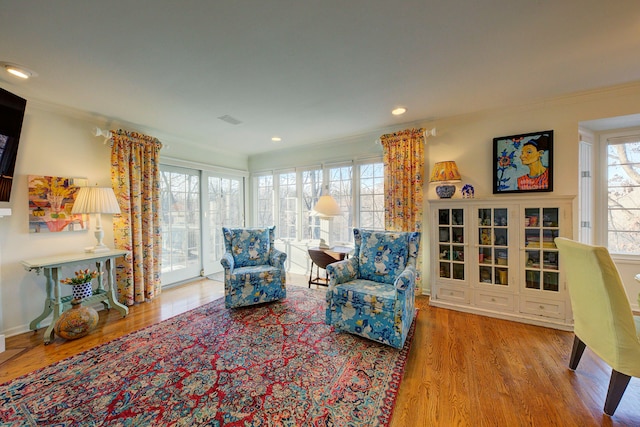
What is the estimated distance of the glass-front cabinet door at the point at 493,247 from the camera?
272 cm

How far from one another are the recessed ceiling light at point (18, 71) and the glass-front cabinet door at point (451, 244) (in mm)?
4131

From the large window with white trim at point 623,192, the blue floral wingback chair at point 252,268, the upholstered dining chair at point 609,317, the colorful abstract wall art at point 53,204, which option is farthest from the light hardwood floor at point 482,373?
the large window with white trim at point 623,192

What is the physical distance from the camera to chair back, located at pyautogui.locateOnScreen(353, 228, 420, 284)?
8.64 feet

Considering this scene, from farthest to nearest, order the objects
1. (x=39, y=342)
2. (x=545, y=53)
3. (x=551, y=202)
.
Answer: (x=551, y=202) → (x=39, y=342) → (x=545, y=53)

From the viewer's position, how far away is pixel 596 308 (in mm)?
1539

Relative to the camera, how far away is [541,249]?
2572 millimetres

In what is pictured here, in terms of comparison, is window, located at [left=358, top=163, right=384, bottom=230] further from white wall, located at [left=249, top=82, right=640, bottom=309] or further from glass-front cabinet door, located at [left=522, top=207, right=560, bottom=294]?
glass-front cabinet door, located at [left=522, top=207, right=560, bottom=294]

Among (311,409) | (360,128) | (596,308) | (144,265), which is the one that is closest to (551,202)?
(596,308)

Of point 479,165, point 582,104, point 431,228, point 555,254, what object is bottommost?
point 555,254

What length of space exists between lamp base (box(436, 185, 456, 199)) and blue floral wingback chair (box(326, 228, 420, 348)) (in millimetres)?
785

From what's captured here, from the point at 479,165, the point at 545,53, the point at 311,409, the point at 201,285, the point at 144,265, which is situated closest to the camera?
the point at 311,409

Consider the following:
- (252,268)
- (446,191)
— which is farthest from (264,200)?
(446,191)

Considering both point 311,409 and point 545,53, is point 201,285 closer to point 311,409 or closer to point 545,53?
point 311,409

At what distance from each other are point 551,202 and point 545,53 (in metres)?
1.41
